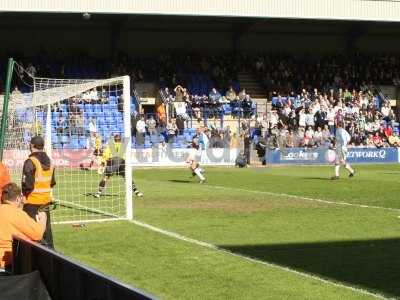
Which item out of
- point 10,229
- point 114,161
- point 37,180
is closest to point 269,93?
point 114,161

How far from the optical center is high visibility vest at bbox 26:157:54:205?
11.7 m

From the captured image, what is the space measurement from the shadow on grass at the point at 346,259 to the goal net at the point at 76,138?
5.43 m

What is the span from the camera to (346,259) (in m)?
11.5

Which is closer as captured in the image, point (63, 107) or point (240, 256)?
point (240, 256)

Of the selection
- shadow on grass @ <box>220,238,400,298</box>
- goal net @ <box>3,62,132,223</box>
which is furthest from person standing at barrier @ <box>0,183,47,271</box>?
goal net @ <box>3,62,132,223</box>

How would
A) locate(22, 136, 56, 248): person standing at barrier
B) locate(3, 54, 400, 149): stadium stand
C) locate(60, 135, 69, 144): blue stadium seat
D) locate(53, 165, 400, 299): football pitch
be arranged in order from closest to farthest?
locate(53, 165, 400, 299): football pitch, locate(22, 136, 56, 248): person standing at barrier, locate(60, 135, 69, 144): blue stadium seat, locate(3, 54, 400, 149): stadium stand

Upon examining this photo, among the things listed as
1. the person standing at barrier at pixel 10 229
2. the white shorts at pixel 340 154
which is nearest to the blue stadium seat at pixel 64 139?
the white shorts at pixel 340 154

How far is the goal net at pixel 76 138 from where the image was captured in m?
17.9

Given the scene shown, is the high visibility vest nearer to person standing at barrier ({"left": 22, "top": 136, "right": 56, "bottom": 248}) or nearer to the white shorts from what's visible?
person standing at barrier ({"left": 22, "top": 136, "right": 56, "bottom": 248})

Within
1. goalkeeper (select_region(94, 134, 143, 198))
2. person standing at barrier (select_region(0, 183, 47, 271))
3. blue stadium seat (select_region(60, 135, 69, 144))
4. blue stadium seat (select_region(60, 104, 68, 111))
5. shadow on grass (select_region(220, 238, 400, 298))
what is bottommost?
shadow on grass (select_region(220, 238, 400, 298))

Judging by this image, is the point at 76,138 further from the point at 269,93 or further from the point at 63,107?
the point at 269,93

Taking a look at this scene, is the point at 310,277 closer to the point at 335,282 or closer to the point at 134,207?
the point at 335,282

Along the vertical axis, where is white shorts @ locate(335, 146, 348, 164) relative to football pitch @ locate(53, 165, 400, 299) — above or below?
above

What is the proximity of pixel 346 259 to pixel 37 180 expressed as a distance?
14.4 feet
